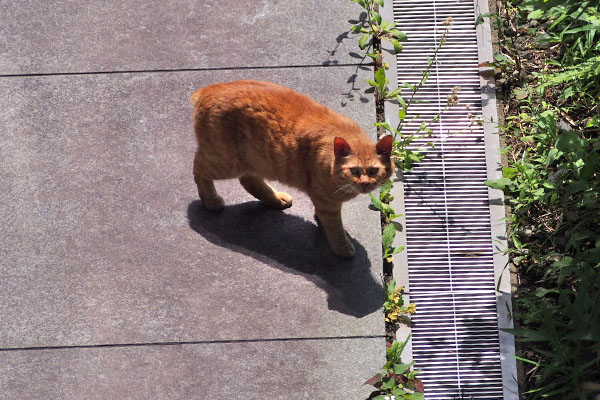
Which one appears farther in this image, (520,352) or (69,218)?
(69,218)

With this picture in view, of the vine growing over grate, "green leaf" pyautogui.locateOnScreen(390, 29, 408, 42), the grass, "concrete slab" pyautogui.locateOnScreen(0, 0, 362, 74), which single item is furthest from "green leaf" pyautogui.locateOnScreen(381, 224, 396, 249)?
"green leaf" pyautogui.locateOnScreen(390, 29, 408, 42)

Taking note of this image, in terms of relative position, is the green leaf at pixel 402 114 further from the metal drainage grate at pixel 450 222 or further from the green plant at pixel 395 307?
the green plant at pixel 395 307

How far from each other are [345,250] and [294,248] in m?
0.31

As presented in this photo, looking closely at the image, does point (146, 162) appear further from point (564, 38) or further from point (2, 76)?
point (564, 38)

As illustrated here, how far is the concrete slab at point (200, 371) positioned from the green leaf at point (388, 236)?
0.59 m

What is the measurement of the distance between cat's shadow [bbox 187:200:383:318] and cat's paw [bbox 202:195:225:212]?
37 mm

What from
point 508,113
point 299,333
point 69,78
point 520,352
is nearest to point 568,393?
point 520,352

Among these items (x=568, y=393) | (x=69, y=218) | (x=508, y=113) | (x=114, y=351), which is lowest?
(x=568, y=393)

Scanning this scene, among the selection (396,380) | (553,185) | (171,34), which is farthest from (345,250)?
(171,34)

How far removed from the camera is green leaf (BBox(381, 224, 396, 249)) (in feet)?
16.3

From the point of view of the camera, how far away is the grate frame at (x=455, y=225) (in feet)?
15.3

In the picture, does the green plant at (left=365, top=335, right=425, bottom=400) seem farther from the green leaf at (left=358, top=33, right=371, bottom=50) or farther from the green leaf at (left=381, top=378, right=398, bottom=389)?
the green leaf at (left=358, top=33, right=371, bottom=50)

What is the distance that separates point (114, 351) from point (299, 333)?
1.01 m

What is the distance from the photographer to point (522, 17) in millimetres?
5770
